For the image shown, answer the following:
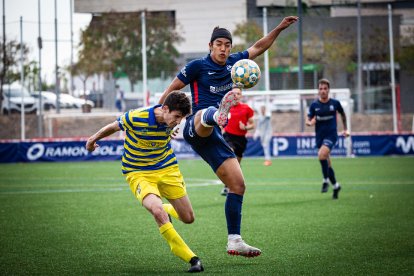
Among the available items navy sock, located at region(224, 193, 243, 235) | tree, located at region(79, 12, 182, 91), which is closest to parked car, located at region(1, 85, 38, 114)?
tree, located at region(79, 12, 182, 91)

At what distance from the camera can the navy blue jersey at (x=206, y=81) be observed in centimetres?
879

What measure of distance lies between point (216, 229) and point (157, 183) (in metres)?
2.95

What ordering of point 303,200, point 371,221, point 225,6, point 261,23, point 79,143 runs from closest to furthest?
1. point 371,221
2. point 303,200
3. point 79,143
4. point 261,23
5. point 225,6

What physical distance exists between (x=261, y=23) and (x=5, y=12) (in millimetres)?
11744

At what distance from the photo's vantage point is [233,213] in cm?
842

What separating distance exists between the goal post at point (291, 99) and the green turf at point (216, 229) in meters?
12.6

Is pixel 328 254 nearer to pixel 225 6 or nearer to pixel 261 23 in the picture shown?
pixel 261 23

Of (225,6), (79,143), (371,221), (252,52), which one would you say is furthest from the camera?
(225,6)

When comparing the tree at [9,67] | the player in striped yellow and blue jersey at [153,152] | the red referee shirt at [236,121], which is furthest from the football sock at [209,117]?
the tree at [9,67]

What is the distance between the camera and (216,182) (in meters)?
20.5

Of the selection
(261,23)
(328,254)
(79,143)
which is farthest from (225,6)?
(328,254)

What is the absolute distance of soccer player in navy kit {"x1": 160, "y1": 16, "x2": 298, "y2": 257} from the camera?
26.9 ft

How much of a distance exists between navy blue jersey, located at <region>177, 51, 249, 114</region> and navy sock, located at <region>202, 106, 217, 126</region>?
0.68 m

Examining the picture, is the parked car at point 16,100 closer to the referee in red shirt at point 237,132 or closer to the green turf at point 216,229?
the green turf at point 216,229
